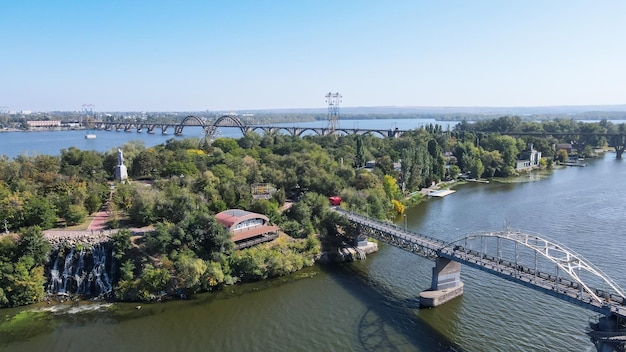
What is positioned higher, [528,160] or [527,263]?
[528,160]

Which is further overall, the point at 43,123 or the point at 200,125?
the point at 43,123

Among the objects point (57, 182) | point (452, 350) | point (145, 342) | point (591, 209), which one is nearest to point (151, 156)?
point (57, 182)

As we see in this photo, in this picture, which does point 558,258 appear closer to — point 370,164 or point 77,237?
point 77,237

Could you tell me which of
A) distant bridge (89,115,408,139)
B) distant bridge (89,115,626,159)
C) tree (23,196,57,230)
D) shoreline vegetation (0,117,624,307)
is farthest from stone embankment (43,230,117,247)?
distant bridge (89,115,408,139)

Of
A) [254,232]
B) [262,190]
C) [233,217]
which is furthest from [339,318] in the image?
[262,190]

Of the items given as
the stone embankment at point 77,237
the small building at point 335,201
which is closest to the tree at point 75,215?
the stone embankment at point 77,237

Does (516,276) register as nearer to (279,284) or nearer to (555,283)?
(555,283)
